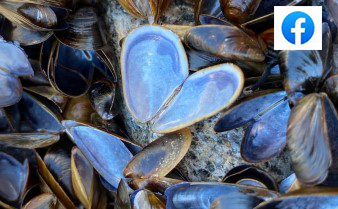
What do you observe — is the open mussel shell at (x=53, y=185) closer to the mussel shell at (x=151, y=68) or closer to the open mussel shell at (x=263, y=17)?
the mussel shell at (x=151, y=68)

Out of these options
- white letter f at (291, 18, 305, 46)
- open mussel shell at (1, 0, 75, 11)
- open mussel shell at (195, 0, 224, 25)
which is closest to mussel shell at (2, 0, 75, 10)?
open mussel shell at (1, 0, 75, 11)

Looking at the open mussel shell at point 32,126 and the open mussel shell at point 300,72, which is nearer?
the open mussel shell at point 300,72

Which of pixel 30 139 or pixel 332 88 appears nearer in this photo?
pixel 332 88

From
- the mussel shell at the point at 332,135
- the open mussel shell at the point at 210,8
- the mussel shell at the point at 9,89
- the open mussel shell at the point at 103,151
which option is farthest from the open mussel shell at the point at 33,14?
the mussel shell at the point at 332,135

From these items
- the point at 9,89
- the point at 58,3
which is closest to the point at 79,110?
the point at 9,89

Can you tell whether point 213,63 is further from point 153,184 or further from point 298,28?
point 153,184

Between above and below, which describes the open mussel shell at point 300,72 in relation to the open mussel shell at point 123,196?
above

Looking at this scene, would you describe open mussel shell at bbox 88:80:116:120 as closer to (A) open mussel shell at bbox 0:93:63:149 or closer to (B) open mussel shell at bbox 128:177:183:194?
(A) open mussel shell at bbox 0:93:63:149
